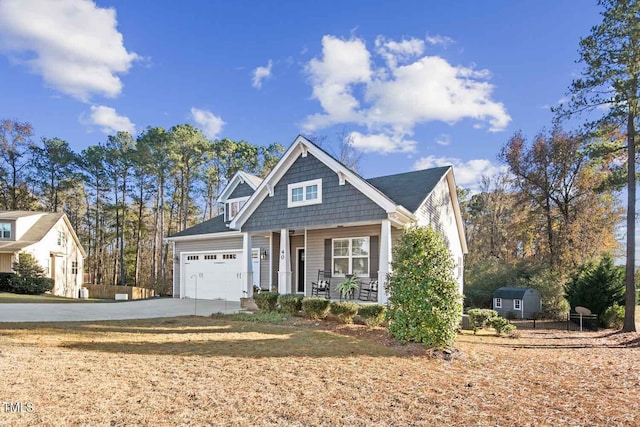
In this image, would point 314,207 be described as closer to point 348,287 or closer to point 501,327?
point 348,287

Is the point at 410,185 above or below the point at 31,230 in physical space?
above

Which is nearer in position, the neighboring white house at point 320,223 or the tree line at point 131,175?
the neighboring white house at point 320,223

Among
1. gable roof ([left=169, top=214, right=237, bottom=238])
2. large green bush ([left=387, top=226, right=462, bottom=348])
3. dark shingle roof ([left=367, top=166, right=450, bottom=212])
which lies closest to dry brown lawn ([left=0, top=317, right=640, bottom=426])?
large green bush ([left=387, top=226, right=462, bottom=348])

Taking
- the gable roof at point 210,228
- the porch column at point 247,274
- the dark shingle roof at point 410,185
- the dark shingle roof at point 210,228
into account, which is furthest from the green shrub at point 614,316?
the dark shingle roof at point 210,228

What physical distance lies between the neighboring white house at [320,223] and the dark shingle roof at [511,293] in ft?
11.7

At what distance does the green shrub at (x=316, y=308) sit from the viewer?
1127cm

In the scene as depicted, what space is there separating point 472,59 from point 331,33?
20.9 ft

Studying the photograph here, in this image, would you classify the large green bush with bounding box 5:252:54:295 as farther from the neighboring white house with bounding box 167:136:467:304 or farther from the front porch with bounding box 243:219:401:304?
the front porch with bounding box 243:219:401:304

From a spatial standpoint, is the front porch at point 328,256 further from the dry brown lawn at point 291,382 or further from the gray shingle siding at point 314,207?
the dry brown lawn at point 291,382

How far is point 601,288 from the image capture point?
15984 millimetres

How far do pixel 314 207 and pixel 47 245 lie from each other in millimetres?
24781

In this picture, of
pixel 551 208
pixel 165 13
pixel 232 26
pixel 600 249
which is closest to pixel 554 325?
pixel 600 249

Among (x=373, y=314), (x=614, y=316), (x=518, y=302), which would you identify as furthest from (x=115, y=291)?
(x=614, y=316)

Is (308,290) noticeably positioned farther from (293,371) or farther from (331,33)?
(331,33)
